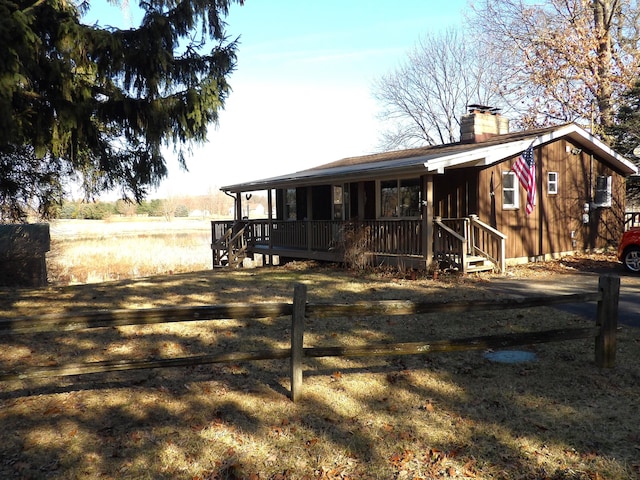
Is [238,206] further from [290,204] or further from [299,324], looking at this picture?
[299,324]

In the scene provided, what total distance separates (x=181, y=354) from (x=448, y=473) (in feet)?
12.6

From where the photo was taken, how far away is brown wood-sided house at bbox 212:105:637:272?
13.2m

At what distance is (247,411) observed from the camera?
182 inches

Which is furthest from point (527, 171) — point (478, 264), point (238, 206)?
point (238, 206)

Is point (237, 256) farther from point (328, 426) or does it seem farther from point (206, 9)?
point (328, 426)

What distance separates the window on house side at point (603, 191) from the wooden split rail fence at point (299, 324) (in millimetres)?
13569

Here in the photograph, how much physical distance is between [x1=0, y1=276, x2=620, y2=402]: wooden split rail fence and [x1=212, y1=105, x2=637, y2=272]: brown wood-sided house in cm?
706

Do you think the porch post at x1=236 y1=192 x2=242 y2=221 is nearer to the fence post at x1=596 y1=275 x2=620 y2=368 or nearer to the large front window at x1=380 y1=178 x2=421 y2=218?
the large front window at x1=380 y1=178 x2=421 y2=218

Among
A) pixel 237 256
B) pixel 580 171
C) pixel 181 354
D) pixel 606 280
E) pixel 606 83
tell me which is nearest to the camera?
pixel 606 280

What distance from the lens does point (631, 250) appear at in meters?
12.6

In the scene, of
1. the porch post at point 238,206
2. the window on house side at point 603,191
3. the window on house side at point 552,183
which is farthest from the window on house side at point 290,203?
the window on house side at point 603,191

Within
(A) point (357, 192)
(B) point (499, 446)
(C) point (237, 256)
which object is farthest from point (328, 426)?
(C) point (237, 256)

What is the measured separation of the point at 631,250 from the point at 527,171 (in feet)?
11.4

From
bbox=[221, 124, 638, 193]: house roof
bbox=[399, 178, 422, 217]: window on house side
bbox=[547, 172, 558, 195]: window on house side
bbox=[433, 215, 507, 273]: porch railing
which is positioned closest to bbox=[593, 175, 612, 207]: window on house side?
bbox=[221, 124, 638, 193]: house roof
